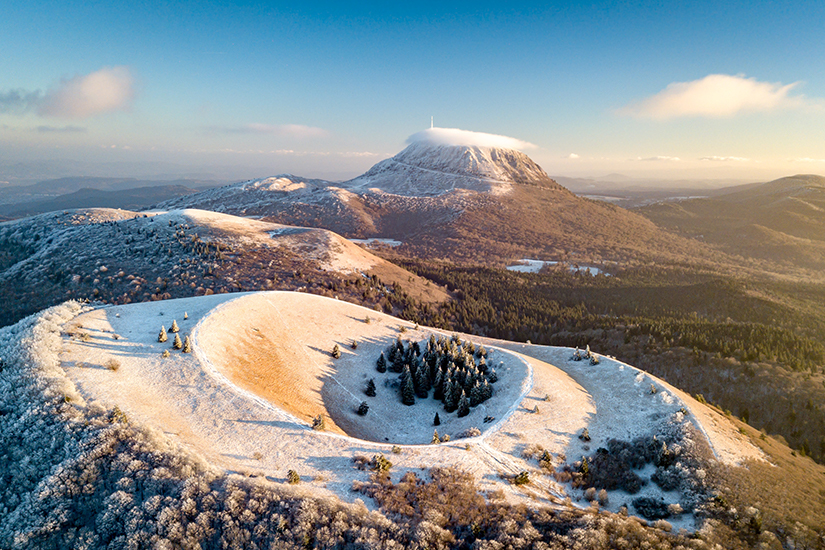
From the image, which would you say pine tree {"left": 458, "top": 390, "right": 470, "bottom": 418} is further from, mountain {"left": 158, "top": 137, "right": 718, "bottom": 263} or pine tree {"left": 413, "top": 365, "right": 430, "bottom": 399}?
mountain {"left": 158, "top": 137, "right": 718, "bottom": 263}

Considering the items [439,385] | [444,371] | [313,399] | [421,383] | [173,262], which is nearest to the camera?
[313,399]

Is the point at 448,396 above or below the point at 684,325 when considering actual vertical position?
above

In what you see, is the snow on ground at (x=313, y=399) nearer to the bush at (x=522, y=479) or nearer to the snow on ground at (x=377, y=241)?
the bush at (x=522, y=479)

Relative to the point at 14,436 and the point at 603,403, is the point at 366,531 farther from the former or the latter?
the point at 603,403

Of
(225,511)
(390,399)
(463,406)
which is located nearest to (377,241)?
(390,399)

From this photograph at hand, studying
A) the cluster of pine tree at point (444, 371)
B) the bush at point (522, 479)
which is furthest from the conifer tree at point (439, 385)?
the bush at point (522, 479)

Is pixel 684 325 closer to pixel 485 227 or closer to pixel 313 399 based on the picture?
pixel 313 399

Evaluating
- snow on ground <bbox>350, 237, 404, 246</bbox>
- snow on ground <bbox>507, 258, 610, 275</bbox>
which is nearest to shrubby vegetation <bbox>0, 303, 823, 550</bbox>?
snow on ground <bbox>507, 258, 610, 275</bbox>
